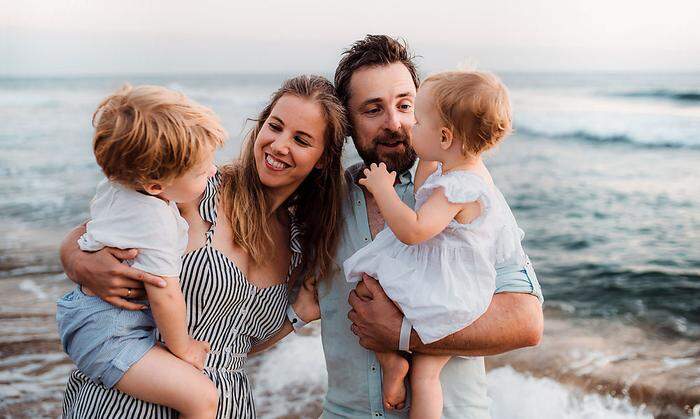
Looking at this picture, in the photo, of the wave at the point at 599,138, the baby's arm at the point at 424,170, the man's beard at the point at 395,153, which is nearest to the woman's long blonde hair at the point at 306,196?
the man's beard at the point at 395,153

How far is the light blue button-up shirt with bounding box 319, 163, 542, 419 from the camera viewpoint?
277cm

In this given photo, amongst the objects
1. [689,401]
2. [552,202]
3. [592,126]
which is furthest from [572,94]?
[689,401]

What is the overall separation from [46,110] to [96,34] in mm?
5561

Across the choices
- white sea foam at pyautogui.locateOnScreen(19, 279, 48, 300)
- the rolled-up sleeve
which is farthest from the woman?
white sea foam at pyautogui.locateOnScreen(19, 279, 48, 300)

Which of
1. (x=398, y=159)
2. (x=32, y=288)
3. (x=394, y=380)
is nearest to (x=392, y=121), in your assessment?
(x=398, y=159)

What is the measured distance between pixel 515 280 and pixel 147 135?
1.53m

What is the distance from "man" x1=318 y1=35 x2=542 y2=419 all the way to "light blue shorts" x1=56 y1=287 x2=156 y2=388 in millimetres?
838

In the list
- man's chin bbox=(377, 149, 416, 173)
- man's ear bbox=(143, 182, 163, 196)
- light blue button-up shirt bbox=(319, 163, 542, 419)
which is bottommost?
light blue button-up shirt bbox=(319, 163, 542, 419)

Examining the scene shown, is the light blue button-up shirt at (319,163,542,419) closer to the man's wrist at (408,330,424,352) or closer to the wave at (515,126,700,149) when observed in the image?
the man's wrist at (408,330,424,352)

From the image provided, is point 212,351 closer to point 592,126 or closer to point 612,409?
point 612,409

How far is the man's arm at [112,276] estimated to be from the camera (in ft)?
7.48

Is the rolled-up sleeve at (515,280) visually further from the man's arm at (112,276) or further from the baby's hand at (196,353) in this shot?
the man's arm at (112,276)

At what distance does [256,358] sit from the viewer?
590 cm

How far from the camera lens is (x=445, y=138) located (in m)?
2.48
